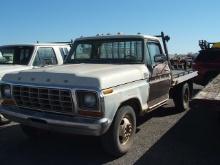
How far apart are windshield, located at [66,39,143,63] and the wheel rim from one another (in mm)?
1335

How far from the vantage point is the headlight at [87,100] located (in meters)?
5.34

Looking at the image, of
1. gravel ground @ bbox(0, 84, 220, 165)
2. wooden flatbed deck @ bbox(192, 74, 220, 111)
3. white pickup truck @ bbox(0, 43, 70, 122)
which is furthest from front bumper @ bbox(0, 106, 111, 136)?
white pickup truck @ bbox(0, 43, 70, 122)

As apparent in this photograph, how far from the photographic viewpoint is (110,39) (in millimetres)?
7441

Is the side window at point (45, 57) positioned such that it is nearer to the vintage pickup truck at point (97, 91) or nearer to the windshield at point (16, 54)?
the windshield at point (16, 54)

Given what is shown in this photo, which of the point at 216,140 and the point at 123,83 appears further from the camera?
the point at 216,140

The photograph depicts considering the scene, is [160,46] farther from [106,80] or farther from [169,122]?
[106,80]

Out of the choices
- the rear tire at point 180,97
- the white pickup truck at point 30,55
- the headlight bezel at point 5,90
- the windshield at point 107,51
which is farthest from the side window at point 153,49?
the white pickup truck at point 30,55

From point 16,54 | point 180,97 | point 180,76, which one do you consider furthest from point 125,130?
point 16,54

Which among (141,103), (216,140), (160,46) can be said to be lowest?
(216,140)

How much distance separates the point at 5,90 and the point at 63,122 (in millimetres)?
1536

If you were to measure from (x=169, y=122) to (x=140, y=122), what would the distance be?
650mm

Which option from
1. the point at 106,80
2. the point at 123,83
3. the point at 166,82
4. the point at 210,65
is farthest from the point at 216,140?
the point at 210,65

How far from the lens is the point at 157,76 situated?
7.31 m

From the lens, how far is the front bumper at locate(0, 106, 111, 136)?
5.27 meters
